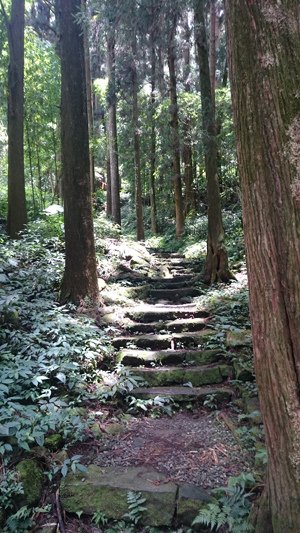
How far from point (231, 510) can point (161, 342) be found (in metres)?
3.26

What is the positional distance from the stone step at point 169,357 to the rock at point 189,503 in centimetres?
235

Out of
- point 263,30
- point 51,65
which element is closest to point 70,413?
point 263,30

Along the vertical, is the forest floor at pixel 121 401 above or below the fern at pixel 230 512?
above

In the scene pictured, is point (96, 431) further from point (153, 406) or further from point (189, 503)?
point (189, 503)

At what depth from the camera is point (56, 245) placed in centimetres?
891

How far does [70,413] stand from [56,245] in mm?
5404

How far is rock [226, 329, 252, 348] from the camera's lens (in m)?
5.40

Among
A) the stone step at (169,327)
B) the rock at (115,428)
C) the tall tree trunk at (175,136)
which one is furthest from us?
the tall tree trunk at (175,136)

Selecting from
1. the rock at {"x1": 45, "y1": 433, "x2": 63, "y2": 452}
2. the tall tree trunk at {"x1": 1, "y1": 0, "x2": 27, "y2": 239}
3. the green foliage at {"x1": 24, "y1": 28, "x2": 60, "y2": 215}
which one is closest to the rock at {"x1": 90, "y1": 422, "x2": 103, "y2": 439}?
the rock at {"x1": 45, "y1": 433, "x2": 63, "y2": 452}

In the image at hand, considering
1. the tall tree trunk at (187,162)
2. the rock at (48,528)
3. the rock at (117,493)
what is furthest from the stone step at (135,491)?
the tall tree trunk at (187,162)

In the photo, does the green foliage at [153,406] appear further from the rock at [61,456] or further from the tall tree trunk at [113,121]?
the tall tree trunk at [113,121]

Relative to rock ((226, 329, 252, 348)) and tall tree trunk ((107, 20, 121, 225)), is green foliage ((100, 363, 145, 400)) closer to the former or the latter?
rock ((226, 329, 252, 348))

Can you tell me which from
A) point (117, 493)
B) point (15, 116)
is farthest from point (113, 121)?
point (117, 493)

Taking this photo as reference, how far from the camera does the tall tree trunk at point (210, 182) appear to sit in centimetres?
872
